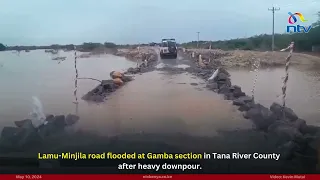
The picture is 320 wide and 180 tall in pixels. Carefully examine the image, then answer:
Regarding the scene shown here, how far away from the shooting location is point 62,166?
2865 millimetres

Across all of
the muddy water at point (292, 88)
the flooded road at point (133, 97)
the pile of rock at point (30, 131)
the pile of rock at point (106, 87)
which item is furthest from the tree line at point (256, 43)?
the pile of rock at point (30, 131)

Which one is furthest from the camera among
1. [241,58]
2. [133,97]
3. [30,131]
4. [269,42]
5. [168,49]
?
[168,49]

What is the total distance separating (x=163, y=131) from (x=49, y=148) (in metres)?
0.93

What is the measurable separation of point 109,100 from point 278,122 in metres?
1.54

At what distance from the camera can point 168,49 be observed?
346 cm

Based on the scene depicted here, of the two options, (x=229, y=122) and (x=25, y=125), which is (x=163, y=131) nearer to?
(x=229, y=122)

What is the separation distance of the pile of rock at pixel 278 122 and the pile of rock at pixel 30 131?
4.68ft

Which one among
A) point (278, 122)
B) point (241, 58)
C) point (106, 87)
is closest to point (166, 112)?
point (106, 87)

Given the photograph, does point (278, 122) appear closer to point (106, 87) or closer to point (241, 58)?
point (241, 58)

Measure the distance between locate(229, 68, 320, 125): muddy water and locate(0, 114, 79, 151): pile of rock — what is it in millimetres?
1624

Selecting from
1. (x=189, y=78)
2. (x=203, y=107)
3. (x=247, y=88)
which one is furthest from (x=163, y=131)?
Answer: (x=247, y=88)

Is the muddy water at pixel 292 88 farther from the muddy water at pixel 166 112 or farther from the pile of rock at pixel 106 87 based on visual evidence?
the pile of rock at pixel 106 87

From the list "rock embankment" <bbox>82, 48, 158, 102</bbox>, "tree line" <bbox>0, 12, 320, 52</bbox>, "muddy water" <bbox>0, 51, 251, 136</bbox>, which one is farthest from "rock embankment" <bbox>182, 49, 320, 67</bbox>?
"rock embankment" <bbox>82, 48, 158, 102</bbox>

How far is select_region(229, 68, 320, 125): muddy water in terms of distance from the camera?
309 centimetres
